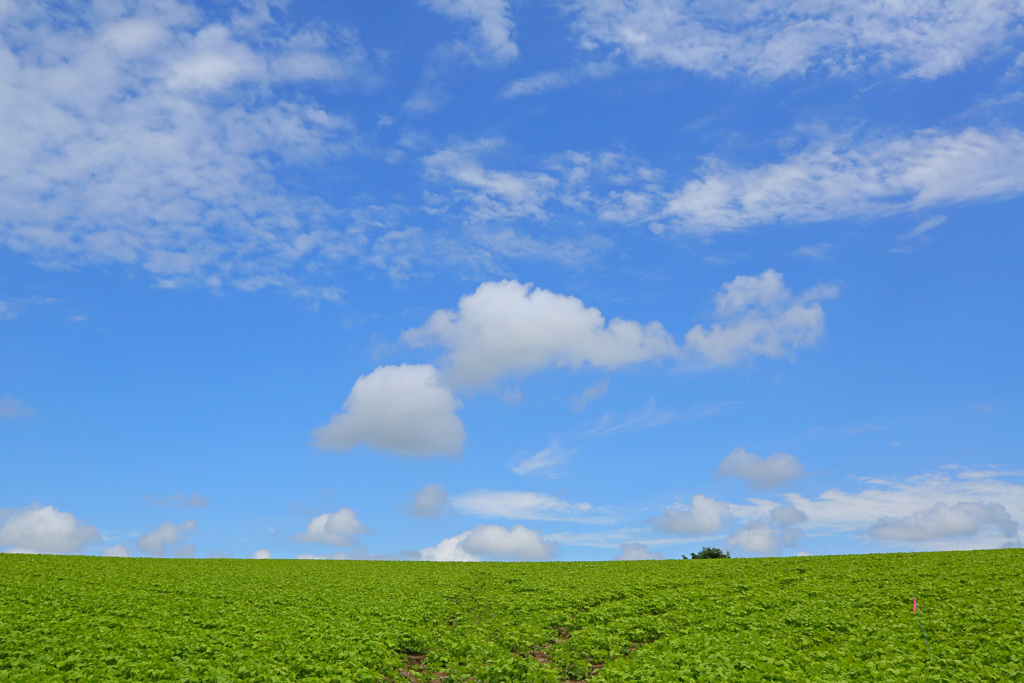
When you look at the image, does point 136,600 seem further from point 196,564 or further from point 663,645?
point 663,645

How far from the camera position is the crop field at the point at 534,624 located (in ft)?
66.4

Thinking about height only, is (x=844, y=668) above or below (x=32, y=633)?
below

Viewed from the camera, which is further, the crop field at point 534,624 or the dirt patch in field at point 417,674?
the dirt patch in field at point 417,674

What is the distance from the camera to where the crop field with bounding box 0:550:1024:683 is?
66.4 ft

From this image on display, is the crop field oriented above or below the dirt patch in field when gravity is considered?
above

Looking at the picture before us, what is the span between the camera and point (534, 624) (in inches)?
1115

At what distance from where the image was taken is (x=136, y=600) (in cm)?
3102

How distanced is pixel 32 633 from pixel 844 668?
28153 mm

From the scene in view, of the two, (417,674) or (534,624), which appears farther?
(534,624)

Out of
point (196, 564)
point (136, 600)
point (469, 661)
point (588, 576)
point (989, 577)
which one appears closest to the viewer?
point (469, 661)

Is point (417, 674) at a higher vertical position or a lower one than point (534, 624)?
lower

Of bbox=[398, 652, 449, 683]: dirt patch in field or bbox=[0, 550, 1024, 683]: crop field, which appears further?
bbox=[398, 652, 449, 683]: dirt patch in field

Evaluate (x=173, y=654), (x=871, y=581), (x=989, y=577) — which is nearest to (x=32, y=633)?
(x=173, y=654)

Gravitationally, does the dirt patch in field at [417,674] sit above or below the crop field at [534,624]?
below
